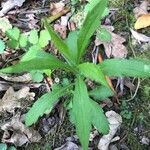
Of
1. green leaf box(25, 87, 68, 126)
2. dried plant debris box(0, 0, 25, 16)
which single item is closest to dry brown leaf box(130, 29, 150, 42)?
green leaf box(25, 87, 68, 126)

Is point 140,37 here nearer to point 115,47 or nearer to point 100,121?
point 115,47

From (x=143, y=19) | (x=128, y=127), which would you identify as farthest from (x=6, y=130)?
(x=143, y=19)

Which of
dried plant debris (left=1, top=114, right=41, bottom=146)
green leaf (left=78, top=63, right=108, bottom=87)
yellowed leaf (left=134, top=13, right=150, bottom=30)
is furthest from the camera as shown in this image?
yellowed leaf (left=134, top=13, right=150, bottom=30)

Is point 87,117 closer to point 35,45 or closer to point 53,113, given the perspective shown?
point 53,113

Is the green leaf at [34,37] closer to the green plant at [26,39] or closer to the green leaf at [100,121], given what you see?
the green plant at [26,39]

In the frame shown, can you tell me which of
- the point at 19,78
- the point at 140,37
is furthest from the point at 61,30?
the point at 140,37

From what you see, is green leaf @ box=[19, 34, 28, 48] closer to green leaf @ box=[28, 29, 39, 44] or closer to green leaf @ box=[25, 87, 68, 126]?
green leaf @ box=[28, 29, 39, 44]

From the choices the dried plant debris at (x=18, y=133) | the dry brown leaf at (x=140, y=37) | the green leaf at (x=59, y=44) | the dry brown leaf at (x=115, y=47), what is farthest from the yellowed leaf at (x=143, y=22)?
the dried plant debris at (x=18, y=133)
